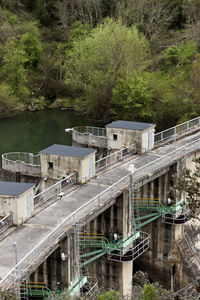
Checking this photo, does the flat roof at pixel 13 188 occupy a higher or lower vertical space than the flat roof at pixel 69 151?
lower

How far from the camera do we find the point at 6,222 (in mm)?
24719

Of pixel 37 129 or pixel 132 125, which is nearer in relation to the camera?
pixel 132 125

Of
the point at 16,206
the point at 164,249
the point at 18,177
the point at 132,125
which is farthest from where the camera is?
the point at 132,125

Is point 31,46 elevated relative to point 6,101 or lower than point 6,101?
elevated

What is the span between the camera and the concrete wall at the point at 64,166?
3222 cm

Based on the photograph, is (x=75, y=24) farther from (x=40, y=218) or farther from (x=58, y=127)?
(x=40, y=218)

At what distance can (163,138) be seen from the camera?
1866 inches

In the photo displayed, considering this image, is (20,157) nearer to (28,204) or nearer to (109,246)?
(109,246)

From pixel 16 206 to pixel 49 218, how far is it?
2.40 metres

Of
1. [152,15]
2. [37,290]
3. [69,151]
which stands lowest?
[37,290]

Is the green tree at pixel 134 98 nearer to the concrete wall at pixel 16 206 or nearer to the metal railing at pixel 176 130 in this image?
the metal railing at pixel 176 130

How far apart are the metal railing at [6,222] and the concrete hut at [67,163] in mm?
8220

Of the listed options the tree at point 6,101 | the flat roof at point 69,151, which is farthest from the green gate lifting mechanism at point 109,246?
the tree at point 6,101

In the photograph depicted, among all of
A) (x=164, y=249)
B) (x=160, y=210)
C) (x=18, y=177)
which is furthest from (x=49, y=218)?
(x=164, y=249)
